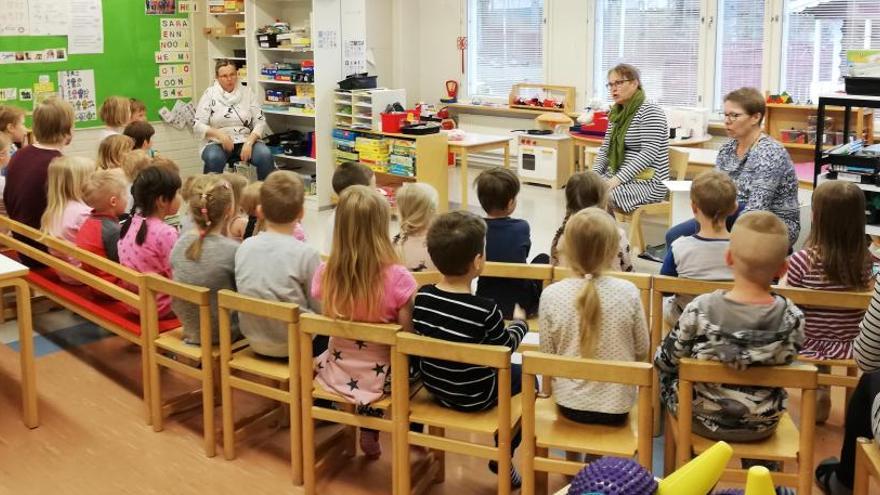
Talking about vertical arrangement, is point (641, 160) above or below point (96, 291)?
above

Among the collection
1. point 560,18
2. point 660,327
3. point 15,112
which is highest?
point 560,18

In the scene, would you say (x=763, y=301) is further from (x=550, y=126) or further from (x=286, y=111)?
(x=550, y=126)

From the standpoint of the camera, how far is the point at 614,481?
1160 mm

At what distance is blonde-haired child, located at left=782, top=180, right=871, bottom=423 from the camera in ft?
10.2

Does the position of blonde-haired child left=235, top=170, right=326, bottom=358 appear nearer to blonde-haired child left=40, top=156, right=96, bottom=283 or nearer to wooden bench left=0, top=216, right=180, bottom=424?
wooden bench left=0, top=216, right=180, bottom=424

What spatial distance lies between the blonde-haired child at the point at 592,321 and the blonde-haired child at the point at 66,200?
2.54 m

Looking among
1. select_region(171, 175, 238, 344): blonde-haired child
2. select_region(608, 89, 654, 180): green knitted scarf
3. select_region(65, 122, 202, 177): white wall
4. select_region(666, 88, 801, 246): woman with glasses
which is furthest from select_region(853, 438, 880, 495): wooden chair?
select_region(65, 122, 202, 177): white wall

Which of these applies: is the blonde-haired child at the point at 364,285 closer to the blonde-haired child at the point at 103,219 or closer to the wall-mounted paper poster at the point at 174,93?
the blonde-haired child at the point at 103,219

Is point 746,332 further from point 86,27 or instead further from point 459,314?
point 86,27

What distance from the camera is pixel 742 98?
4.29 m

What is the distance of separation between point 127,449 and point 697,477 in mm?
2690

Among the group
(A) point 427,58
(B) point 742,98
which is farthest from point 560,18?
(B) point 742,98

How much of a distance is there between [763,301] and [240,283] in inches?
69.4

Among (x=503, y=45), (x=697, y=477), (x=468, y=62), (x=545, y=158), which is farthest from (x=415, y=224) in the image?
(x=468, y=62)
